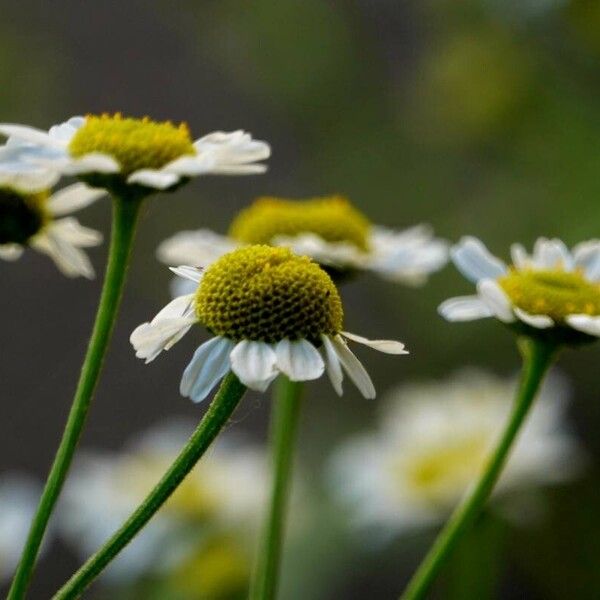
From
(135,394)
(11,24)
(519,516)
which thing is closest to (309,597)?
(519,516)

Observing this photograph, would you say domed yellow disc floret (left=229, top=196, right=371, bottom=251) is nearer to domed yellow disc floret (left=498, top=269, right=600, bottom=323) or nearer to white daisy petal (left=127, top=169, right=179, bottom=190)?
domed yellow disc floret (left=498, top=269, right=600, bottom=323)

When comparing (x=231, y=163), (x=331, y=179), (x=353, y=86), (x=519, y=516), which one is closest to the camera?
(x=231, y=163)

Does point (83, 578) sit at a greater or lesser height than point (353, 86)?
lesser

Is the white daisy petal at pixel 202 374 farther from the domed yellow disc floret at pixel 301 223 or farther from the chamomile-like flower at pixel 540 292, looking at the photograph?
the domed yellow disc floret at pixel 301 223

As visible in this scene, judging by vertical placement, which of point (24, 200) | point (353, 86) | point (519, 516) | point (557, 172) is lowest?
point (519, 516)

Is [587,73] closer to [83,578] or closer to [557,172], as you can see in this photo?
[557,172]

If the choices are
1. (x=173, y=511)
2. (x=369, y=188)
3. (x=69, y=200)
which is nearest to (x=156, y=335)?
(x=69, y=200)

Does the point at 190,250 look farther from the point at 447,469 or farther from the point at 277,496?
the point at 447,469
